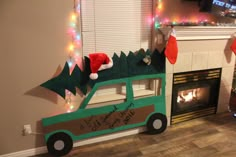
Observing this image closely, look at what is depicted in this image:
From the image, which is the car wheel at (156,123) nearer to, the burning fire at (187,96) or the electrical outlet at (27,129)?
the burning fire at (187,96)

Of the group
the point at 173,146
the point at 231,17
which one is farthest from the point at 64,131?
the point at 231,17

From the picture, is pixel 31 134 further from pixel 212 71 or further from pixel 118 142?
pixel 212 71

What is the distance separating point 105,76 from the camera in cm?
230

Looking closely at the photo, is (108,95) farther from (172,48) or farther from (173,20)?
(173,20)

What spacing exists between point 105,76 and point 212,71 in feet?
5.25

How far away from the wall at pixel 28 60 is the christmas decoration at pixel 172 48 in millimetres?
1107

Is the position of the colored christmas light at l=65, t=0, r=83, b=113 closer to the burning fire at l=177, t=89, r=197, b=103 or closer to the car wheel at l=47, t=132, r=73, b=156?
the car wheel at l=47, t=132, r=73, b=156

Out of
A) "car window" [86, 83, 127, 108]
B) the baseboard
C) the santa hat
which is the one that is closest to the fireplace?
the baseboard

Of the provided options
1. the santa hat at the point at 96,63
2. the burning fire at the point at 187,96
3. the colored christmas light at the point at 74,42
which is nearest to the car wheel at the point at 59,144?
the colored christmas light at the point at 74,42

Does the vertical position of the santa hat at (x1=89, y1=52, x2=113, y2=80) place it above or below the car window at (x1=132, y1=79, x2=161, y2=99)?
above

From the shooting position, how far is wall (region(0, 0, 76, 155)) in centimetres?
191

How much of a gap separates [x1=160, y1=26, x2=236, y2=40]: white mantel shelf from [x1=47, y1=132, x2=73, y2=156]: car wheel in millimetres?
1589

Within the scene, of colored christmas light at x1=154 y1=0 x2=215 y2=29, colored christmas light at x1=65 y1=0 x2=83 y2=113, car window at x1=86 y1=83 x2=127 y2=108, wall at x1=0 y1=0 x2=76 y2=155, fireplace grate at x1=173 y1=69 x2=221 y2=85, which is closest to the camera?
wall at x1=0 y1=0 x2=76 y2=155

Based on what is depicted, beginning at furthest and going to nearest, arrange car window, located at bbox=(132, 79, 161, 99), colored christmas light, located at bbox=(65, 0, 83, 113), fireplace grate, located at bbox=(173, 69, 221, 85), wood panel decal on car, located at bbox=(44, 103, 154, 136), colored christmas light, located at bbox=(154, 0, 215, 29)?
fireplace grate, located at bbox=(173, 69, 221, 85)
car window, located at bbox=(132, 79, 161, 99)
colored christmas light, located at bbox=(154, 0, 215, 29)
wood panel decal on car, located at bbox=(44, 103, 154, 136)
colored christmas light, located at bbox=(65, 0, 83, 113)
